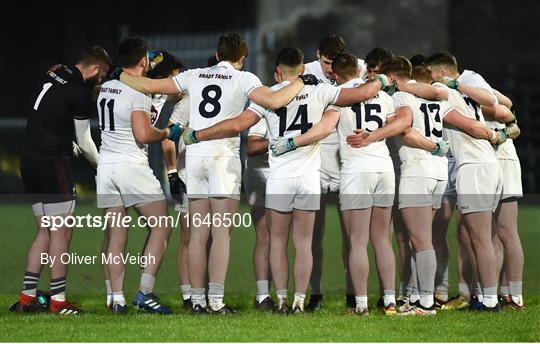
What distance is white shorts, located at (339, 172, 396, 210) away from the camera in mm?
9938

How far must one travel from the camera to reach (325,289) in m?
12.5

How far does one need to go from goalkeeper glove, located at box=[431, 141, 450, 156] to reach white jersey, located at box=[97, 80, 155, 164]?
7.03 ft

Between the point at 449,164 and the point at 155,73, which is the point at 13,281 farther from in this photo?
the point at 449,164

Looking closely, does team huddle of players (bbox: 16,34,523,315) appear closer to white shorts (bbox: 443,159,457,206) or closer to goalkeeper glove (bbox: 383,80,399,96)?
goalkeeper glove (bbox: 383,80,399,96)

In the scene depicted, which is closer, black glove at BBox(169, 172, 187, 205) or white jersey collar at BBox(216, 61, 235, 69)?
white jersey collar at BBox(216, 61, 235, 69)

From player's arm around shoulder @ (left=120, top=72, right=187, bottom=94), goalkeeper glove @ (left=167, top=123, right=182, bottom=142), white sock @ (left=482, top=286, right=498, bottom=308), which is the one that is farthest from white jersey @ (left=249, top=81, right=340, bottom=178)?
white sock @ (left=482, top=286, right=498, bottom=308)

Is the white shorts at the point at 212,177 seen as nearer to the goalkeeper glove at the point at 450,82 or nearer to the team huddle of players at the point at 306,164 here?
the team huddle of players at the point at 306,164

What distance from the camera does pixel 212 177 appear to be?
9.93m

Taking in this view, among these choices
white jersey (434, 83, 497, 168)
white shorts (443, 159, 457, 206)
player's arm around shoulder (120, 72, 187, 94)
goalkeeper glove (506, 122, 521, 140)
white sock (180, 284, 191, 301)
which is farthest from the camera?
→ white shorts (443, 159, 457, 206)

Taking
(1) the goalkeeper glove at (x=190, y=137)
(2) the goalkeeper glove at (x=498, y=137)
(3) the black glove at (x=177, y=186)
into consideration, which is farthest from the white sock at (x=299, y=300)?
(2) the goalkeeper glove at (x=498, y=137)

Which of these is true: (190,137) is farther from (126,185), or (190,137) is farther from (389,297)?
(389,297)

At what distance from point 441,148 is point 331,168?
0.86 metres

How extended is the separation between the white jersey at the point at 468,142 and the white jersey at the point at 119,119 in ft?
7.66

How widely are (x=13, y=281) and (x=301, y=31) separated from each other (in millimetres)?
15167
